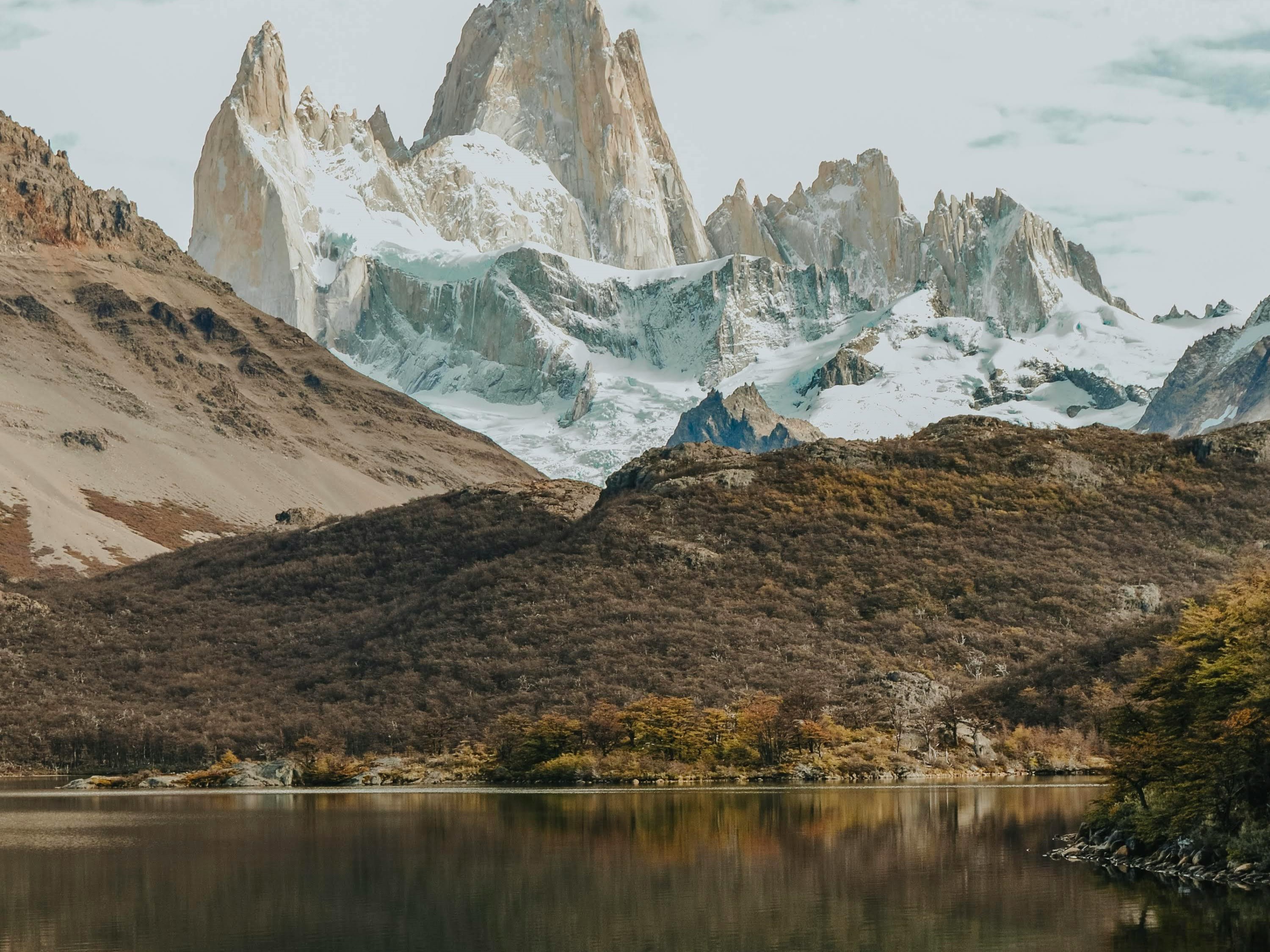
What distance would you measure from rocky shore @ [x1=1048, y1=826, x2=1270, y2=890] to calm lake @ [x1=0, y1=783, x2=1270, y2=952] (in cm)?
137

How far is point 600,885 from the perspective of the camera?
50.3 meters

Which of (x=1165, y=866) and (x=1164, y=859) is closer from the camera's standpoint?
(x=1165, y=866)

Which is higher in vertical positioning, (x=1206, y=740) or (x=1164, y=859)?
(x=1206, y=740)

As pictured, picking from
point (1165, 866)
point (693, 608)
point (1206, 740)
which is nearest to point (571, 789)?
point (693, 608)

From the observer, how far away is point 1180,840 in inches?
2110

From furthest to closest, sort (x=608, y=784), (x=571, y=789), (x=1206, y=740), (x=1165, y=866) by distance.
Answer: (x=608, y=784) < (x=571, y=789) < (x=1165, y=866) < (x=1206, y=740)

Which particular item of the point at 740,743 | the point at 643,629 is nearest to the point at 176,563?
the point at 643,629

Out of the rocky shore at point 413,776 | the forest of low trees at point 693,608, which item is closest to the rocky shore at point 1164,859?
the rocky shore at point 413,776

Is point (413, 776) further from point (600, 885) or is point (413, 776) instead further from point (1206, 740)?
point (1206, 740)

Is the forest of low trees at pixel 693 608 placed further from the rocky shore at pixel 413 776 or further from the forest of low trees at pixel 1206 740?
the forest of low trees at pixel 1206 740

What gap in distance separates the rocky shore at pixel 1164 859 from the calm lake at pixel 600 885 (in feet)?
4.51

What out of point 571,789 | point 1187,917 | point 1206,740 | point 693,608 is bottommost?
point 1187,917

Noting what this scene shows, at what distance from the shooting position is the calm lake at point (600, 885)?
42.4m

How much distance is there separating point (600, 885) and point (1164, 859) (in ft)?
56.2
